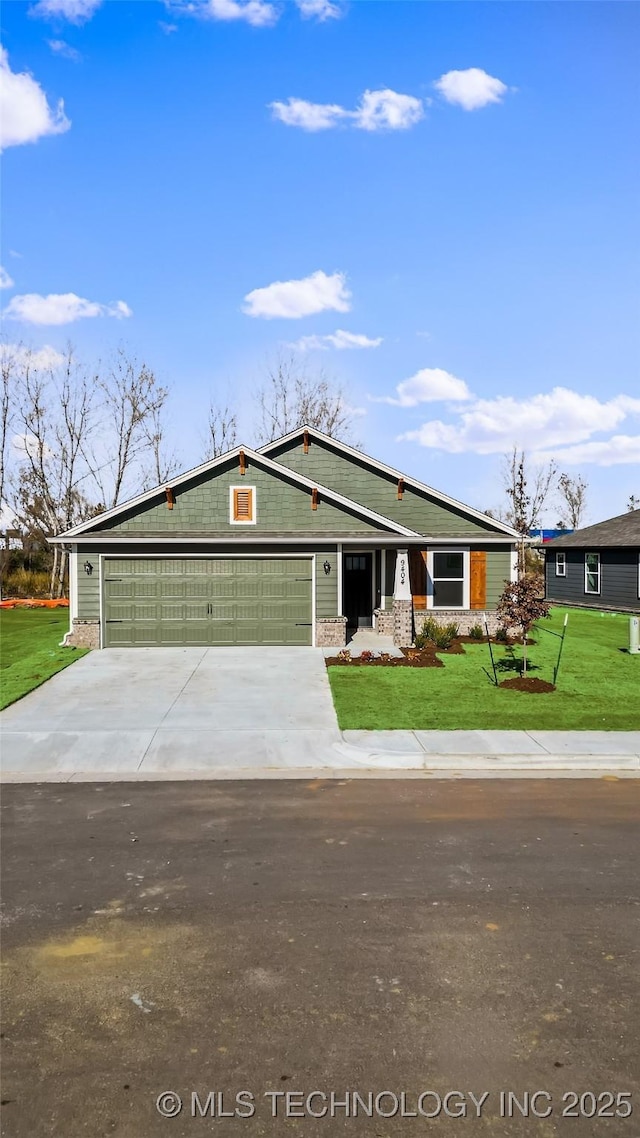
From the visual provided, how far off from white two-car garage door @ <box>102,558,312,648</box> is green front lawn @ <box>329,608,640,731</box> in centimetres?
394

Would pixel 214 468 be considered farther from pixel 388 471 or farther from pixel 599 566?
pixel 599 566

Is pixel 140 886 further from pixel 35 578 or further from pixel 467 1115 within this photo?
pixel 35 578

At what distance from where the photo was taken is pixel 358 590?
80.0 feet

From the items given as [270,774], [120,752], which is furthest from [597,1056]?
[120,752]

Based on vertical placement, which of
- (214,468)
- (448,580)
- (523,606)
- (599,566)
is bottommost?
(523,606)

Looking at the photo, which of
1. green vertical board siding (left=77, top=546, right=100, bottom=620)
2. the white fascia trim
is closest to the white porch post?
the white fascia trim

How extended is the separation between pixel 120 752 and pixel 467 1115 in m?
8.15

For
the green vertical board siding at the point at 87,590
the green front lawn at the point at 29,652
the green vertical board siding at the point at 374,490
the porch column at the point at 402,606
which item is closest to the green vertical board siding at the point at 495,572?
the green vertical board siding at the point at 374,490

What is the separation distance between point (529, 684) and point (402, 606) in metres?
6.38

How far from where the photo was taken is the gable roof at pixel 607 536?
30.5 m

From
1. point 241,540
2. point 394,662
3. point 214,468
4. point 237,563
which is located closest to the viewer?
point 394,662

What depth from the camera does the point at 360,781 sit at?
33.1 ft

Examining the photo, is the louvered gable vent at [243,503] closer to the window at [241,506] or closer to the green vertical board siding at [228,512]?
the window at [241,506]

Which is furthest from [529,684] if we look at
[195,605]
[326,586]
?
[195,605]
